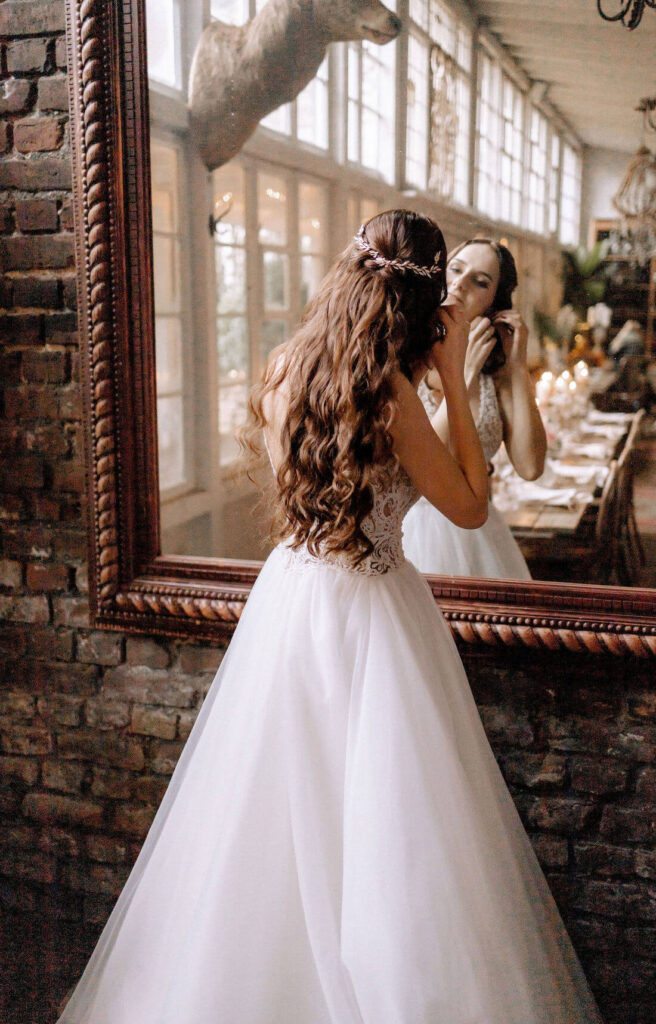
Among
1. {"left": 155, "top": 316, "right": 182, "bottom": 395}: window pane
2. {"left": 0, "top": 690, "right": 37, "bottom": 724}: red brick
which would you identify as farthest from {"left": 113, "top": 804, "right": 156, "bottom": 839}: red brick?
{"left": 155, "top": 316, "right": 182, "bottom": 395}: window pane

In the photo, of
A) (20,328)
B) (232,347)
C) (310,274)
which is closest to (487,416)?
(310,274)

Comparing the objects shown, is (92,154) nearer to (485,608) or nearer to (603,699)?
(485,608)

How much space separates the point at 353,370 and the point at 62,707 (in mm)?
1383

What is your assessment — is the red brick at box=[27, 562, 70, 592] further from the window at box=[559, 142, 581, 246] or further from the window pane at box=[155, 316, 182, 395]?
the window at box=[559, 142, 581, 246]

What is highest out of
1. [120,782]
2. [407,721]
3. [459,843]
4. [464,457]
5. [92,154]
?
[92,154]

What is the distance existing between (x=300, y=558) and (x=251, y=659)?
0.23 meters

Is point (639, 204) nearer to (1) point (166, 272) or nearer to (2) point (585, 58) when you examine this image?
(2) point (585, 58)

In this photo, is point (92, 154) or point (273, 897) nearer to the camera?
point (273, 897)

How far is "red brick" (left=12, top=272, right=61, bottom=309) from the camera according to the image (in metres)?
2.22

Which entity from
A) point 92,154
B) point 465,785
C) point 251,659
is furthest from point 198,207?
point 465,785

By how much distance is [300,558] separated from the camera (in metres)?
1.84

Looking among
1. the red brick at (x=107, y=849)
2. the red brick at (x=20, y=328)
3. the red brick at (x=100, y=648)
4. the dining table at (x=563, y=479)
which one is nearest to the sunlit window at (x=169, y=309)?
the red brick at (x=20, y=328)

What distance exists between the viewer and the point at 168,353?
216 centimetres

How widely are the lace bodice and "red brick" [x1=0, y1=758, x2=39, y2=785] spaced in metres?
1.48
